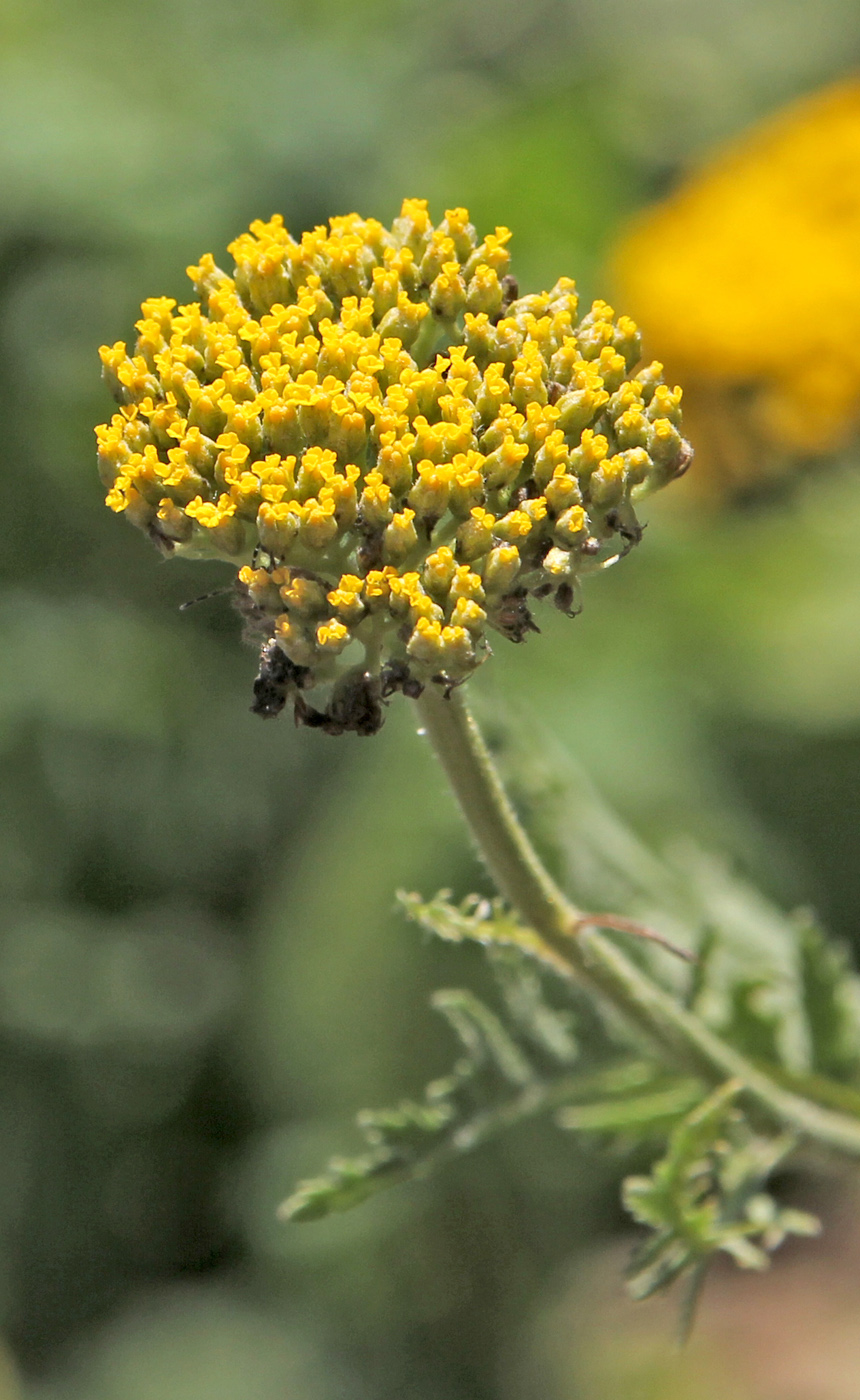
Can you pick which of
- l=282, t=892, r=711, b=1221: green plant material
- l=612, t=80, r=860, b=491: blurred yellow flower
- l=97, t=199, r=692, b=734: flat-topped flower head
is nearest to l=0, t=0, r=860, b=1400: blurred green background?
l=612, t=80, r=860, b=491: blurred yellow flower

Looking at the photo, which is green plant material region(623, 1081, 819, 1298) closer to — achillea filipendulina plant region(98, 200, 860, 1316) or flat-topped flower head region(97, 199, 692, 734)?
achillea filipendulina plant region(98, 200, 860, 1316)

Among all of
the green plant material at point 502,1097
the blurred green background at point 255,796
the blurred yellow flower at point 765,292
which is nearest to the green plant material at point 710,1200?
the green plant material at point 502,1097

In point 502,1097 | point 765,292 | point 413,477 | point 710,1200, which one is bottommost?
point 710,1200

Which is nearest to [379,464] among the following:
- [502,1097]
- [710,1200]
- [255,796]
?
[502,1097]

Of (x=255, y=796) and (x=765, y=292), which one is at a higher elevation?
(x=765, y=292)

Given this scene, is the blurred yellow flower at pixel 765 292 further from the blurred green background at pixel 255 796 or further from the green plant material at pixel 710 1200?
the green plant material at pixel 710 1200

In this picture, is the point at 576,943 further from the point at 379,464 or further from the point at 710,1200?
the point at 379,464

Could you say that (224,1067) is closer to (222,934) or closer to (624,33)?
(222,934)
